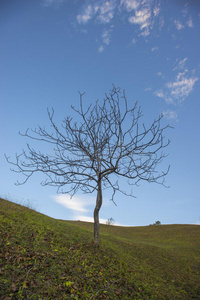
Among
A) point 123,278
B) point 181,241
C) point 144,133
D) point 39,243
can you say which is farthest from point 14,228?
point 181,241

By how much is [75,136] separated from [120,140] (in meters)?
2.28

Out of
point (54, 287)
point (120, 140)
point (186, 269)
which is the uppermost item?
point (120, 140)

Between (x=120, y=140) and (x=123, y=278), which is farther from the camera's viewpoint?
(x=120, y=140)

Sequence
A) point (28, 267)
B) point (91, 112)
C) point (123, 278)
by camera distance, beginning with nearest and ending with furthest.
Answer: point (28, 267)
point (123, 278)
point (91, 112)

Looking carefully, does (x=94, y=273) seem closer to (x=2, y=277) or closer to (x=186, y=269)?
(x=2, y=277)

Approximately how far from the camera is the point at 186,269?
37.9ft

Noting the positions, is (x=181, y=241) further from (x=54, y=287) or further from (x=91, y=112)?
(x=54, y=287)

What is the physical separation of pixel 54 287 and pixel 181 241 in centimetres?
2320

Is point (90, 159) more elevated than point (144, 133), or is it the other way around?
point (144, 133)

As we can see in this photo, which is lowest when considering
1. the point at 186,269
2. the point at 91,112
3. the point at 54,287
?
the point at 186,269

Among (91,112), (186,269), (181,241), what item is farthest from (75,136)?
(181,241)

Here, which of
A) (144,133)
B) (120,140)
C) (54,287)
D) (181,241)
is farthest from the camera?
(181,241)

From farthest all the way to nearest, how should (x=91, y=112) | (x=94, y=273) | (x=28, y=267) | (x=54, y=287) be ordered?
(x=91, y=112) → (x=94, y=273) → (x=28, y=267) → (x=54, y=287)

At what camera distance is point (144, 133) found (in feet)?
27.1
